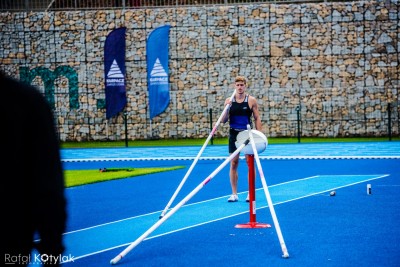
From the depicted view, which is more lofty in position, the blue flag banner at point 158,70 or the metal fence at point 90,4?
the metal fence at point 90,4

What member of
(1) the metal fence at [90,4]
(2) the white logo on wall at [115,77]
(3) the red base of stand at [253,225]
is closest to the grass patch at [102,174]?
(3) the red base of stand at [253,225]

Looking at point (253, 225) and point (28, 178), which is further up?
point (28, 178)

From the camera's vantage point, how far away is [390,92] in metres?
31.9

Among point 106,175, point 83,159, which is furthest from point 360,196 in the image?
point 83,159

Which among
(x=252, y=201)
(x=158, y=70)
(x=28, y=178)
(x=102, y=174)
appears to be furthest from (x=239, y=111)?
(x=158, y=70)

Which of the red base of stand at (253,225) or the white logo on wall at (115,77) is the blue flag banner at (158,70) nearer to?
the white logo on wall at (115,77)

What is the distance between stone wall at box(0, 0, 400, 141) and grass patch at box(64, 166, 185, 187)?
12.7 metres

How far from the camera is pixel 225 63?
3297 cm

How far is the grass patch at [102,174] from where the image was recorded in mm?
17530

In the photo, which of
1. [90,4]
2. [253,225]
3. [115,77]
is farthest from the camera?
[90,4]

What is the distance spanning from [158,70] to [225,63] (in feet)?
9.15

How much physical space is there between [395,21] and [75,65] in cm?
1331

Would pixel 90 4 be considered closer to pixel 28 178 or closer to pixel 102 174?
pixel 102 174

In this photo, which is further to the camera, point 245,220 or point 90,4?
point 90,4
